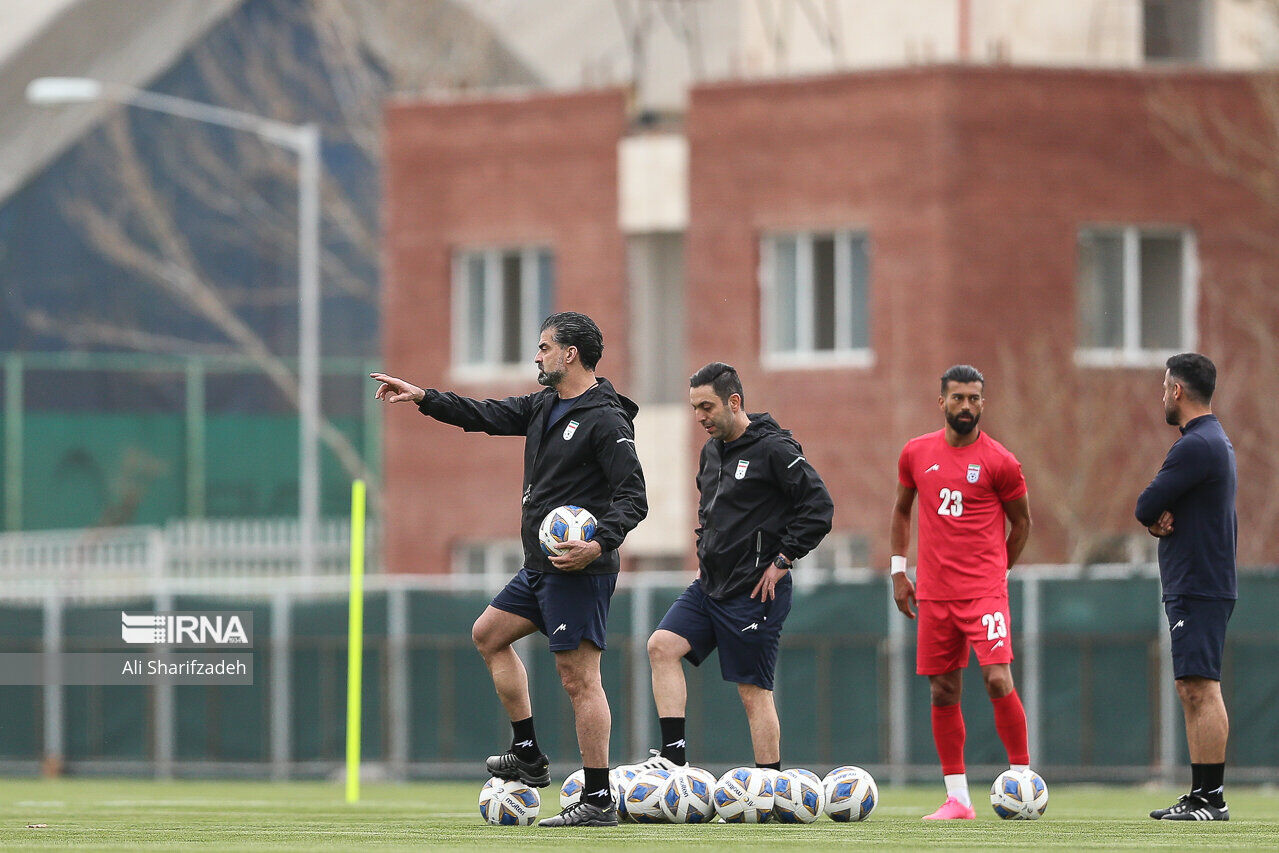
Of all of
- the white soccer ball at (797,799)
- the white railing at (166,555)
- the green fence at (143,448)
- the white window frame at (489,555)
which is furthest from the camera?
the green fence at (143,448)

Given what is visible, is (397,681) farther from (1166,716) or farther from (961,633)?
(961,633)

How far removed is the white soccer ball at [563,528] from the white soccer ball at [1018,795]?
2.92 m

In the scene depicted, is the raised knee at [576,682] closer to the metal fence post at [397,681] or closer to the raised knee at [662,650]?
the raised knee at [662,650]

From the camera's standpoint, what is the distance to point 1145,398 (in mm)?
31359

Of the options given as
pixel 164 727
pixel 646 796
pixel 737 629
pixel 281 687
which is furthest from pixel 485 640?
pixel 164 727

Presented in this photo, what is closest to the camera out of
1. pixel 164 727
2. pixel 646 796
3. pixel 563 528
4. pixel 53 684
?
pixel 563 528

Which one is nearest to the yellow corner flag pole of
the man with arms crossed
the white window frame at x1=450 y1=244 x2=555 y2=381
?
the man with arms crossed

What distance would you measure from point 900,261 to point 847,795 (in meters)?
18.4

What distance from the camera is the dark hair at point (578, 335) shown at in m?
12.7

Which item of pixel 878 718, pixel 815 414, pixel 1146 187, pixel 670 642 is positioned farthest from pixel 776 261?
pixel 670 642

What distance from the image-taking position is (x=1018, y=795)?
13766 mm

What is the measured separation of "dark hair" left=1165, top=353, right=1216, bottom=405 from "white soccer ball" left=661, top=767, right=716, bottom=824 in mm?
3220

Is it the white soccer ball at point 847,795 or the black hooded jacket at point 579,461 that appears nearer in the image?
the black hooded jacket at point 579,461

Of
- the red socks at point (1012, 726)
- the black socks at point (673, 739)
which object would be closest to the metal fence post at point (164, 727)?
the black socks at point (673, 739)
